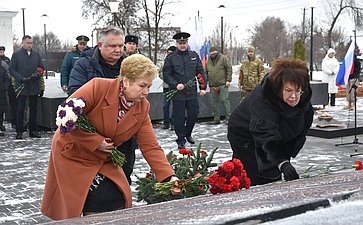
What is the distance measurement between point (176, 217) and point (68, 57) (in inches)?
318

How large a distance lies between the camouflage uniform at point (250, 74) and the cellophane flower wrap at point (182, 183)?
7553 mm

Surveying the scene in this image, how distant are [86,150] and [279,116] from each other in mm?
1167

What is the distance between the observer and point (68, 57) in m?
9.23

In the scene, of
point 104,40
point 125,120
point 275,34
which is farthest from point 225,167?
point 275,34

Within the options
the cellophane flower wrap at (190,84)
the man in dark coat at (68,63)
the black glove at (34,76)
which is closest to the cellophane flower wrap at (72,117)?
the cellophane flower wrap at (190,84)

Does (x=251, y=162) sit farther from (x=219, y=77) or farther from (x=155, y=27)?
(x=155, y=27)

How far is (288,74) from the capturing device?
3.25m

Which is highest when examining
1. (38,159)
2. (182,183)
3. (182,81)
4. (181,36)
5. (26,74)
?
(181,36)

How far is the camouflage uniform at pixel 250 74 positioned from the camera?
11.6 metres

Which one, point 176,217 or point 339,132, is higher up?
point 176,217

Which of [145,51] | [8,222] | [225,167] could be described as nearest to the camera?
[225,167]

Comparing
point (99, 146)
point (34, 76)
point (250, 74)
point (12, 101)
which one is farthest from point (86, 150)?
point (12, 101)

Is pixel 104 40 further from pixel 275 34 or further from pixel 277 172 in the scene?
pixel 275 34

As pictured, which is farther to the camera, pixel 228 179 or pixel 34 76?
pixel 34 76
